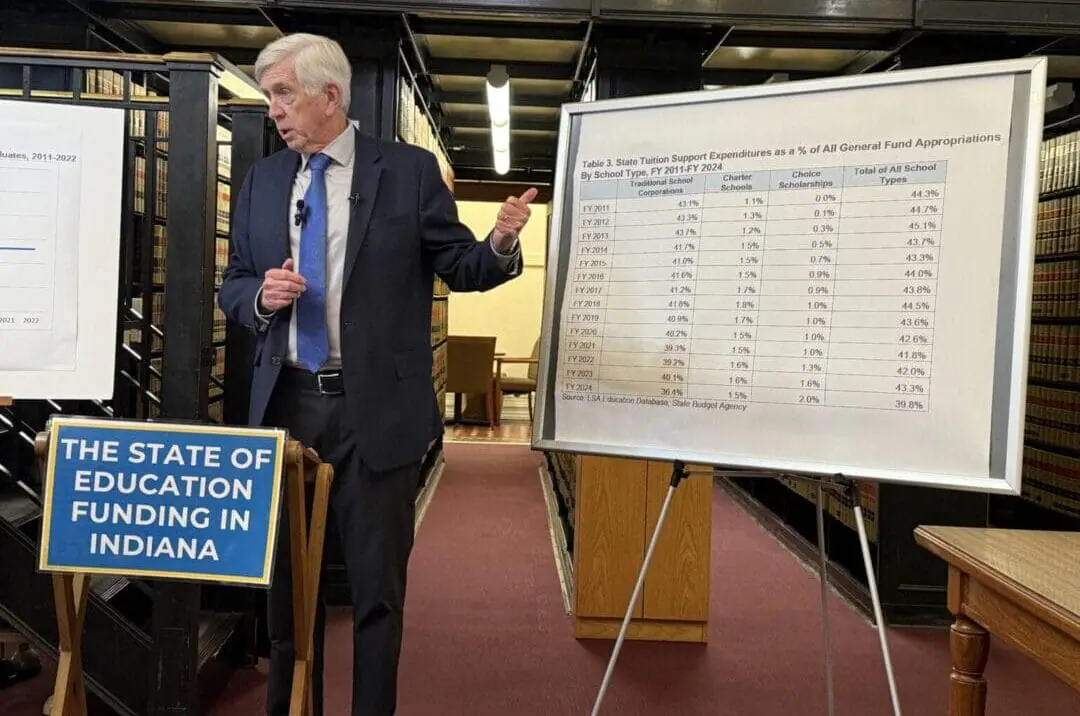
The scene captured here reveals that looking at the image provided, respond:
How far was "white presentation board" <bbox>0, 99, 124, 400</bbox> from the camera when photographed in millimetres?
1528

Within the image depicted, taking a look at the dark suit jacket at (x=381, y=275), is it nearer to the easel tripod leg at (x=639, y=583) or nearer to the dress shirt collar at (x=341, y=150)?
the dress shirt collar at (x=341, y=150)

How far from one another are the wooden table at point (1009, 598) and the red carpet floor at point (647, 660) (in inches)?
47.8

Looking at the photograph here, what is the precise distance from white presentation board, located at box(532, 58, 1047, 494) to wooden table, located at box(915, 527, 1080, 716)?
0.11 meters

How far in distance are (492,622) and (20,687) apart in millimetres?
1500

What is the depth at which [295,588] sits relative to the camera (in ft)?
4.70

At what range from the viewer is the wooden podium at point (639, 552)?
296cm

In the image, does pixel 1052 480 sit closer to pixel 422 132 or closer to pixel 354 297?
pixel 422 132

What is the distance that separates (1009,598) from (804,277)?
62cm

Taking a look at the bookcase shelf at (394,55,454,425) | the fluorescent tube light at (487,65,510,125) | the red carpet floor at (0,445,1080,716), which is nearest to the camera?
the red carpet floor at (0,445,1080,716)

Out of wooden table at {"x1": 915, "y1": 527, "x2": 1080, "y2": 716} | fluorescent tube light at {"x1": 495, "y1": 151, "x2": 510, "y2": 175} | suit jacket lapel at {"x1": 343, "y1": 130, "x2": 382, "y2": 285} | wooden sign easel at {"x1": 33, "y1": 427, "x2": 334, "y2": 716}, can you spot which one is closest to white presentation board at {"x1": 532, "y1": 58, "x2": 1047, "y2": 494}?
wooden table at {"x1": 915, "y1": 527, "x2": 1080, "y2": 716}

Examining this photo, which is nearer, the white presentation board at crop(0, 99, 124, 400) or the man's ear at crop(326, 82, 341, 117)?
the white presentation board at crop(0, 99, 124, 400)

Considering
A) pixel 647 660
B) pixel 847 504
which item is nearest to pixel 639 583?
pixel 647 660

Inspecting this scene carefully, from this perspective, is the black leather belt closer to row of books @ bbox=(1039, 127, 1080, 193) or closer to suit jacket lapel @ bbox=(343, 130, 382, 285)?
suit jacket lapel @ bbox=(343, 130, 382, 285)

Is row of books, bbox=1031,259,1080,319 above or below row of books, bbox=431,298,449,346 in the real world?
above
